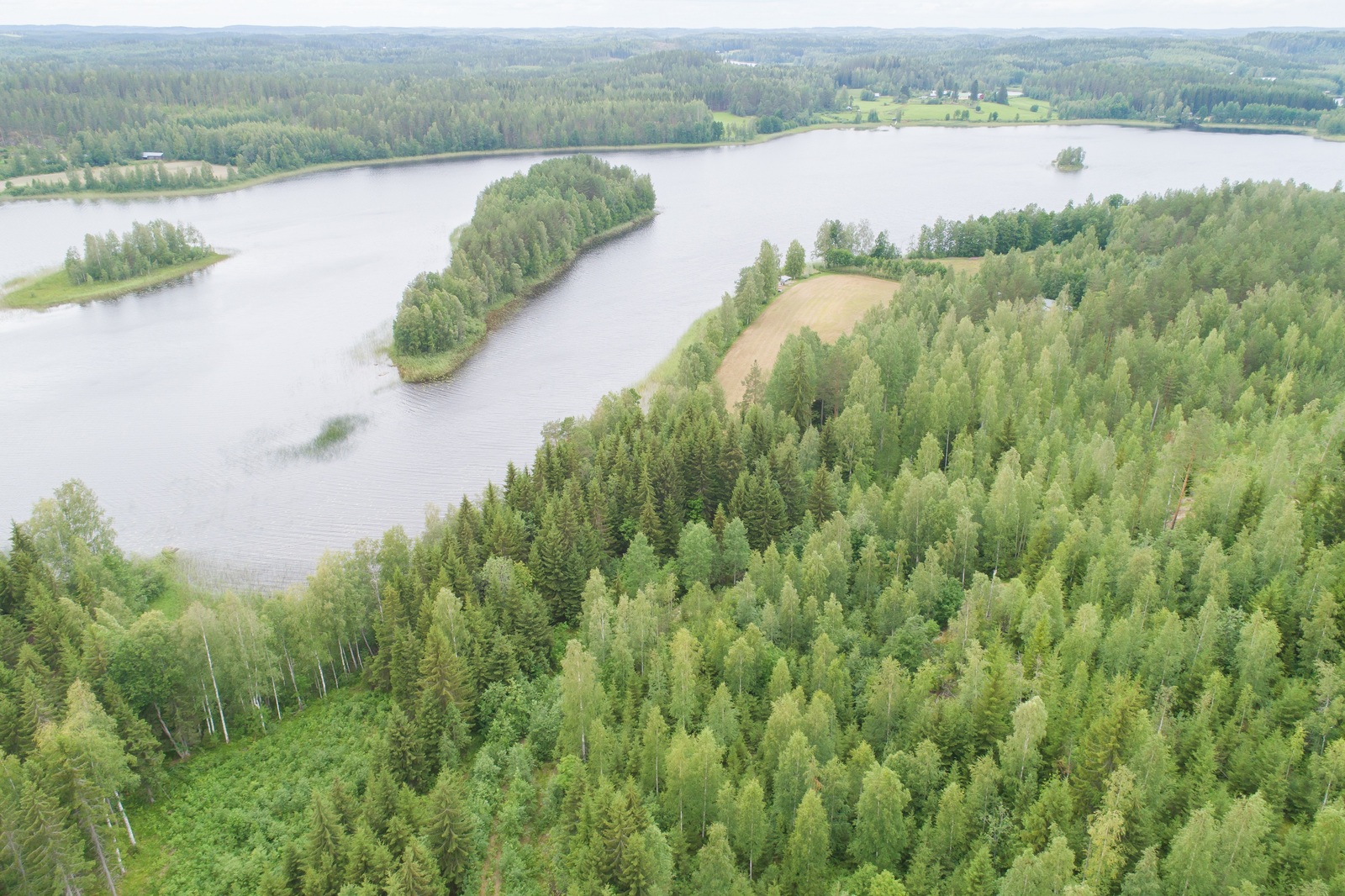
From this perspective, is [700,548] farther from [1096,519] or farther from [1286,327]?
[1286,327]

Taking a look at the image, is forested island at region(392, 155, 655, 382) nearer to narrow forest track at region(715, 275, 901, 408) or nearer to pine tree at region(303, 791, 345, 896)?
narrow forest track at region(715, 275, 901, 408)

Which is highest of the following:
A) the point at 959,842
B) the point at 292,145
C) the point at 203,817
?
the point at 292,145

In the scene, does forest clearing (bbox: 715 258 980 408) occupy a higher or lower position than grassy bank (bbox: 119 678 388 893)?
higher

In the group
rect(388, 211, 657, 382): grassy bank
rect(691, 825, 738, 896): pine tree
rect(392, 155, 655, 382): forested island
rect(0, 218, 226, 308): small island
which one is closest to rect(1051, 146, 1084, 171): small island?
rect(392, 155, 655, 382): forested island

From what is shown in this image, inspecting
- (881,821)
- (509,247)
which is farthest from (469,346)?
(881,821)

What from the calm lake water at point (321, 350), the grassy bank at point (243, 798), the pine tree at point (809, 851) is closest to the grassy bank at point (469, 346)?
the calm lake water at point (321, 350)

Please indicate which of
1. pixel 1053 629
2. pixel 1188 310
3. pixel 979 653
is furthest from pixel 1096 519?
pixel 1188 310
